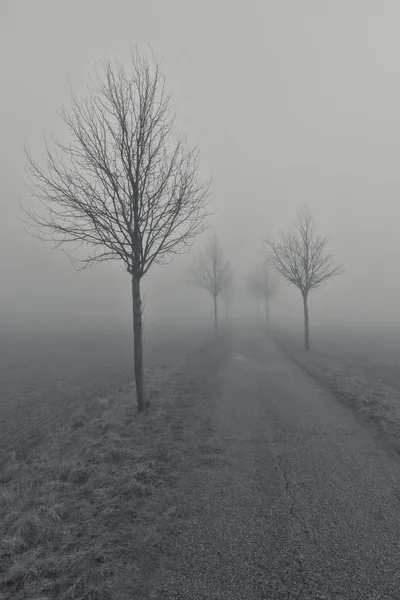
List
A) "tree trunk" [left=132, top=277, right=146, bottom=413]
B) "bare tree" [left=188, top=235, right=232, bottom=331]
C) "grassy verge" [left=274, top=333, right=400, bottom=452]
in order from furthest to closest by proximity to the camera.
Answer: "bare tree" [left=188, top=235, right=232, bottom=331] → "tree trunk" [left=132, top=277, right=146, bottom=413] → "grassy verge" [left=274, top=333, right=400, bottom=452]

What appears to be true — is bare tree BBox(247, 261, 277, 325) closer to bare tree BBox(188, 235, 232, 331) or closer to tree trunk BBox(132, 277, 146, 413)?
bare tree BBox(188, 235, 232, 331)

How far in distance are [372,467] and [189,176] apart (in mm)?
9261

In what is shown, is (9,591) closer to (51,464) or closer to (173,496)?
(173,496)

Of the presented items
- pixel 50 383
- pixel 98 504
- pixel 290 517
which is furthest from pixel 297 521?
pixel 50 383

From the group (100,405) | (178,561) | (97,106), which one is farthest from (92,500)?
(97,106)

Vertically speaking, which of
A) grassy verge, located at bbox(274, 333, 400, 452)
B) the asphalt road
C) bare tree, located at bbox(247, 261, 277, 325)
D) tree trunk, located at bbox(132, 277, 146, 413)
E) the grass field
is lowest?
the grass field

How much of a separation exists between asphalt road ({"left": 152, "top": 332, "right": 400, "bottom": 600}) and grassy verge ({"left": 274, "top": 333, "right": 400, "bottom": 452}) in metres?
0.64

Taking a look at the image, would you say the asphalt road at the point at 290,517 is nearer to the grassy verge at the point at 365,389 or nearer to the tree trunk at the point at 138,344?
the grassy verge at the point at 365,389

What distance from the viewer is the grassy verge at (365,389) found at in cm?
834

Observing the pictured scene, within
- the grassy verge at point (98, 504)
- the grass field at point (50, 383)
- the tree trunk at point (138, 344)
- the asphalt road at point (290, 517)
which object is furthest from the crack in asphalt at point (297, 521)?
the grass field at point (50, 383)

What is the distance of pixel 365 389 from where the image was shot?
1197 centimetres

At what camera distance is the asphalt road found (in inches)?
136

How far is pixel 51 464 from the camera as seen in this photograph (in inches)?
283

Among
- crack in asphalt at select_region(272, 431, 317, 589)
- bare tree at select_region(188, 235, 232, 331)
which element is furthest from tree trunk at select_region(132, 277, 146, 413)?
bare tree at select_region(188, 235, 232, 331)
